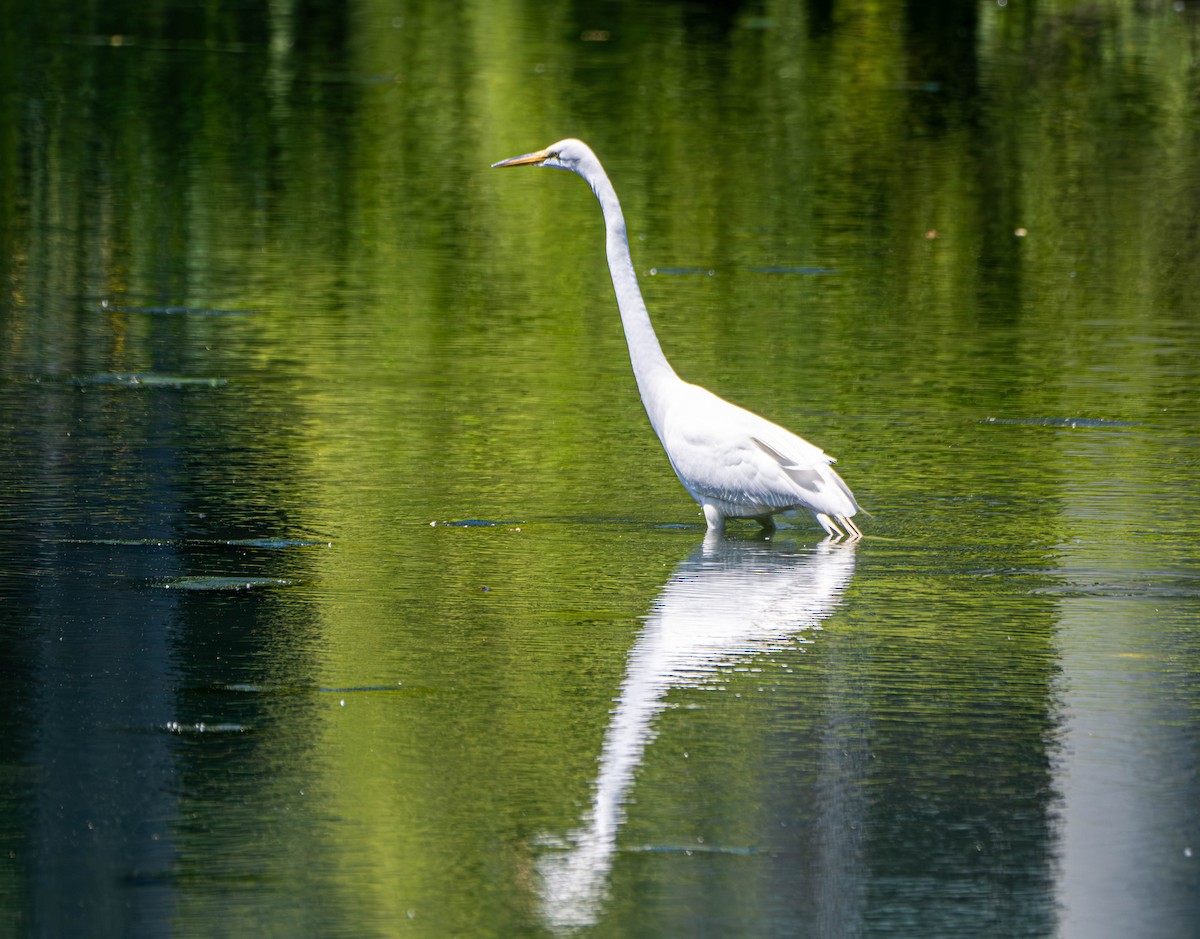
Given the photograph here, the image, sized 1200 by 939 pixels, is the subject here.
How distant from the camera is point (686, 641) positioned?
22.4 ft

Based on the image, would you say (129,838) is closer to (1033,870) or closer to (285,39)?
(1033,870)

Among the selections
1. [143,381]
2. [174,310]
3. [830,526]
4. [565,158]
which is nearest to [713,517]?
[830,526]

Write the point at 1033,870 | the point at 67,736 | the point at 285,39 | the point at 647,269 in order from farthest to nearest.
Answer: the point at 285,39 → the point at 647,269 → the point at 67,736 → the point at 1033,870

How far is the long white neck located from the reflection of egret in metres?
0.95

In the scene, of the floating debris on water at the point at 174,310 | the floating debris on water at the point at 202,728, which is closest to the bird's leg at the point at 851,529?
the floating debris on water at the point at 202,728

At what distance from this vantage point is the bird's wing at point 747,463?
8.30m

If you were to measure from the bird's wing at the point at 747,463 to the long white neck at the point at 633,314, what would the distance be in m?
0.40

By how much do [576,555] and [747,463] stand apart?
793mm

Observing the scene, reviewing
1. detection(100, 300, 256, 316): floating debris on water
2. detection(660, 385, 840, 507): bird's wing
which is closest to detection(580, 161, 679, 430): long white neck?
detection(660, 385, 840, 507): bird's wing

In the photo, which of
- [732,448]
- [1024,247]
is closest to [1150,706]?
[732,448]

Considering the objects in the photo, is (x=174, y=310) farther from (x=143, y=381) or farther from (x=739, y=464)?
(x=739, y=464)

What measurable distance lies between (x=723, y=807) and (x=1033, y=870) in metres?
0.75

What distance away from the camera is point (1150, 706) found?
619 cm

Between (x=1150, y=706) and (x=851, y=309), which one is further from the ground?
(x=851, y=309)
